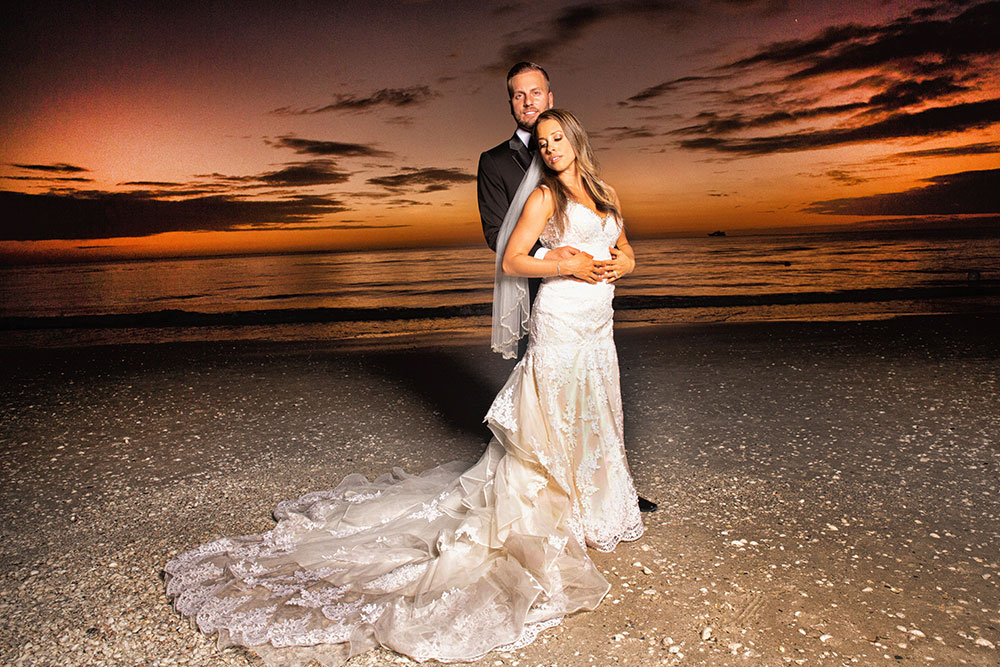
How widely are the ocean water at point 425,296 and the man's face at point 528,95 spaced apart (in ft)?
27.5

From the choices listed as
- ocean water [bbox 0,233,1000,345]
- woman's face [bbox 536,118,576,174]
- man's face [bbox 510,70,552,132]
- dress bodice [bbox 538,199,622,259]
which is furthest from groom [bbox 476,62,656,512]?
ocean water [bbox 0,233,1000,345]

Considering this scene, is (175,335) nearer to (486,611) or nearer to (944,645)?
(486,611)

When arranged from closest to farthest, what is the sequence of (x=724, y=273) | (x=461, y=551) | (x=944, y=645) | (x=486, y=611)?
(x=944, y=645), (x=486, y=611), (x=461, y=551), (x=724, y=273)

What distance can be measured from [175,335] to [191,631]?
1327 centimetres

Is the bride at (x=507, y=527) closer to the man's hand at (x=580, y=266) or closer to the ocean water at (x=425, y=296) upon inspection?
the man's hand at (x=580, y=266)

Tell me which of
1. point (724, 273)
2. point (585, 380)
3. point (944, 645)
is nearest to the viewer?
point (944, 645)

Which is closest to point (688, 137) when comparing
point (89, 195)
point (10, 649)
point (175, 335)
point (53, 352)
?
point (175, 335)

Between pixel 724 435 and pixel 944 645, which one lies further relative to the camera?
pixel 724 435

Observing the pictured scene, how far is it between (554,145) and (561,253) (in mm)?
534

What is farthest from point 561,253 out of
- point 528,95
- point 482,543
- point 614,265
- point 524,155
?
point 482,543

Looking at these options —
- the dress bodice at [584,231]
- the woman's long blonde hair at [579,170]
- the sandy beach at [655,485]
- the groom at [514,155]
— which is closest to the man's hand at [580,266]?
the dress bodice at [584,231]

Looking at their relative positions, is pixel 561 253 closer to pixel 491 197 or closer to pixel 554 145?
pixel 554 145

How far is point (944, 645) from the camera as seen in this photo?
2.72 metres

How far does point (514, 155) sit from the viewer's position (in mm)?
4043
